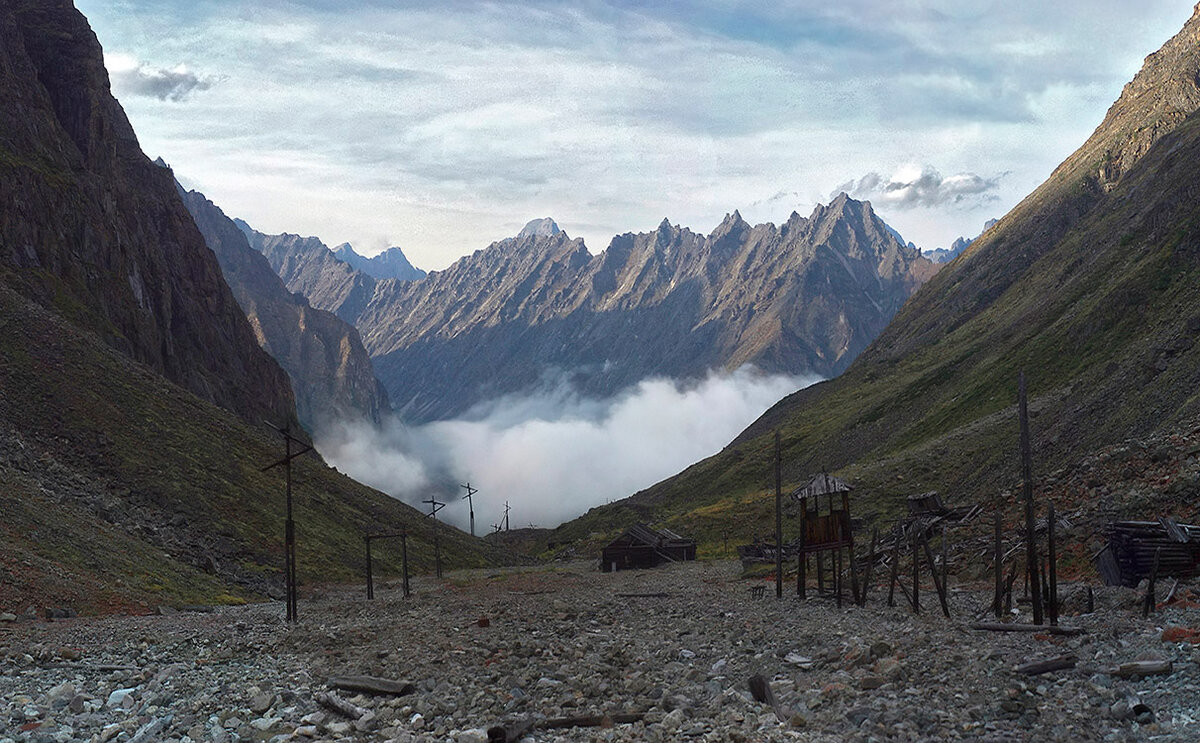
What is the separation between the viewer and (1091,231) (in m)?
164

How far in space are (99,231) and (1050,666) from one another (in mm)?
129380

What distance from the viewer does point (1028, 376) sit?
115 m

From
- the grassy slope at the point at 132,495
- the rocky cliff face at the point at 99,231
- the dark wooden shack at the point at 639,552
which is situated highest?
the rocky cliff face at the point at 99,231

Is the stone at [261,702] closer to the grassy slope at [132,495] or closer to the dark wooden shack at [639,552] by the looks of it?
the grassy slope at [132,495]

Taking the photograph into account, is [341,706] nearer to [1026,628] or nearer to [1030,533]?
[1026,628]

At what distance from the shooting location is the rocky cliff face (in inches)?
4343

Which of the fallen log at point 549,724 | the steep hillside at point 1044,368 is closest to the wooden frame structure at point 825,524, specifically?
the steep hillside at point 1044,368

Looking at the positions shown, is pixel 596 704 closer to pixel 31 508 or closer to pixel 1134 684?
pixel 1134 684

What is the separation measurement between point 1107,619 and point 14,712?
94.1 feet

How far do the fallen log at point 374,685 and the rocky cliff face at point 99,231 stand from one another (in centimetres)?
9273

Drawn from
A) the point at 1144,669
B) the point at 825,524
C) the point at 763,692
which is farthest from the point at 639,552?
the point at 1144,669

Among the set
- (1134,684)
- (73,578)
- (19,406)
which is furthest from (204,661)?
(19,406)

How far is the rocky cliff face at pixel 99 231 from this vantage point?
110 m

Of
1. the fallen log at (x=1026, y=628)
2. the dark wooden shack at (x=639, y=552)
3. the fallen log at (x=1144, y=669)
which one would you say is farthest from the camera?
the dark wooden shack at (x=639, y=552)
